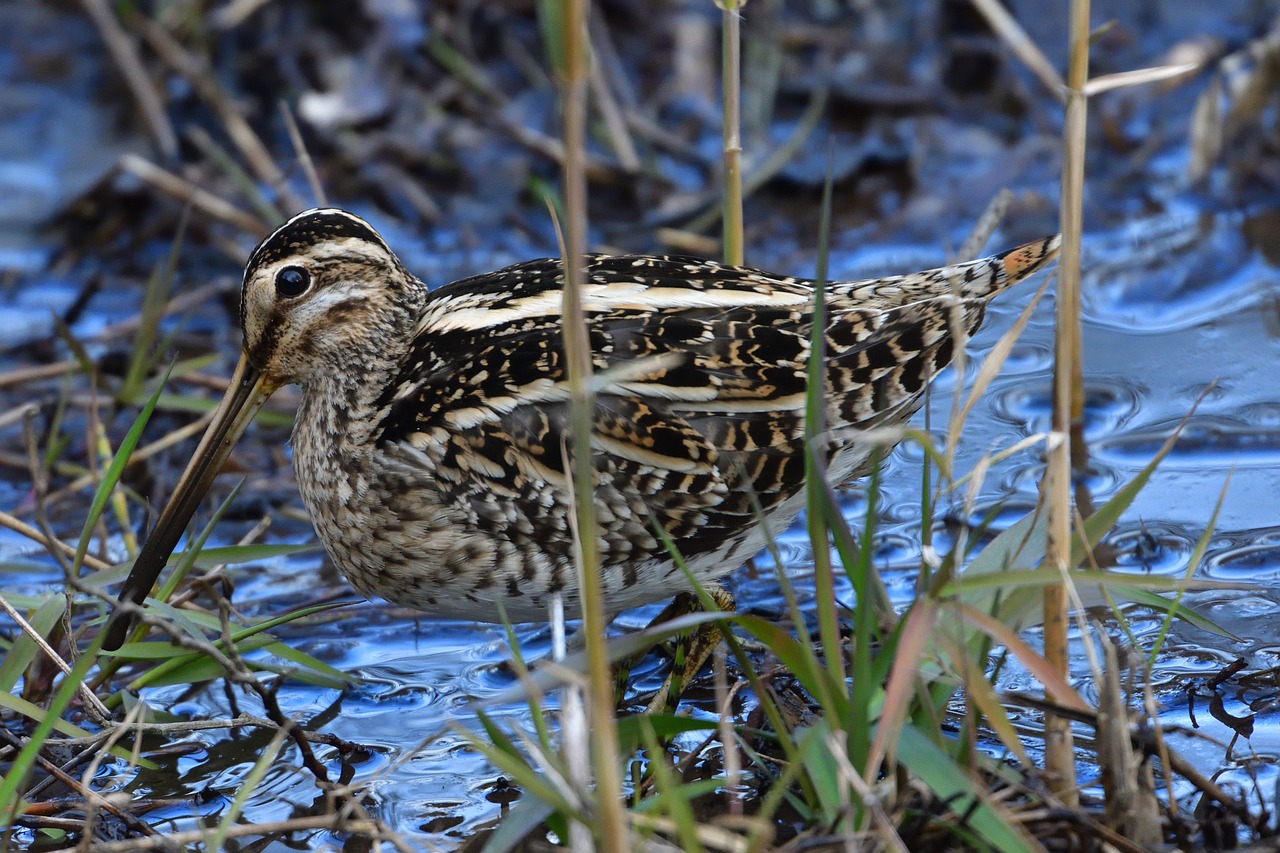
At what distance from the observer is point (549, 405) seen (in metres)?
3.35

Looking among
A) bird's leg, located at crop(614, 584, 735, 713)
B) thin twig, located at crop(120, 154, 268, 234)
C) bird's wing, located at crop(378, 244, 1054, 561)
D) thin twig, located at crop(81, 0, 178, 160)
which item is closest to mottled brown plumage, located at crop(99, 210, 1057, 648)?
bird's wing, located at crop(378, 244, 1054, 561)

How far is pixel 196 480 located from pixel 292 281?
1.76 ft

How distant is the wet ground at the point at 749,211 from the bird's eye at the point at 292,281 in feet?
2.79

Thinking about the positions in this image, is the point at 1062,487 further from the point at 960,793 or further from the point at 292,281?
the point at 292,281

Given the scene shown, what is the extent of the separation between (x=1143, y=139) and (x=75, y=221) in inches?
170

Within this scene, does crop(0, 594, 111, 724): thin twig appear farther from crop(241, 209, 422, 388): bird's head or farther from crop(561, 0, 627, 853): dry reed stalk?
crop(561, 0, 627, 853): dry reed stalk

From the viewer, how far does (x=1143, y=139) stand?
6352 millimetres

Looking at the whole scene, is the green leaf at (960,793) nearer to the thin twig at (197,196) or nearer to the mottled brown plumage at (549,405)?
the mottled brown plumage at (549,405)

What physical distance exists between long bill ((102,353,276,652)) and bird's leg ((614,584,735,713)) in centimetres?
109

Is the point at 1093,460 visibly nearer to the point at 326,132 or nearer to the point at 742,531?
the point at 742,531

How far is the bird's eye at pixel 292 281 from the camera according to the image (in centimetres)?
365

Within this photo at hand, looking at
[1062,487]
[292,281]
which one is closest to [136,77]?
[292,281]

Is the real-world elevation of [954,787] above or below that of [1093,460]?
below

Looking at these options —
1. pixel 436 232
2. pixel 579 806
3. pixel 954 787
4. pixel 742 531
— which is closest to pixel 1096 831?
pixel 954 787
